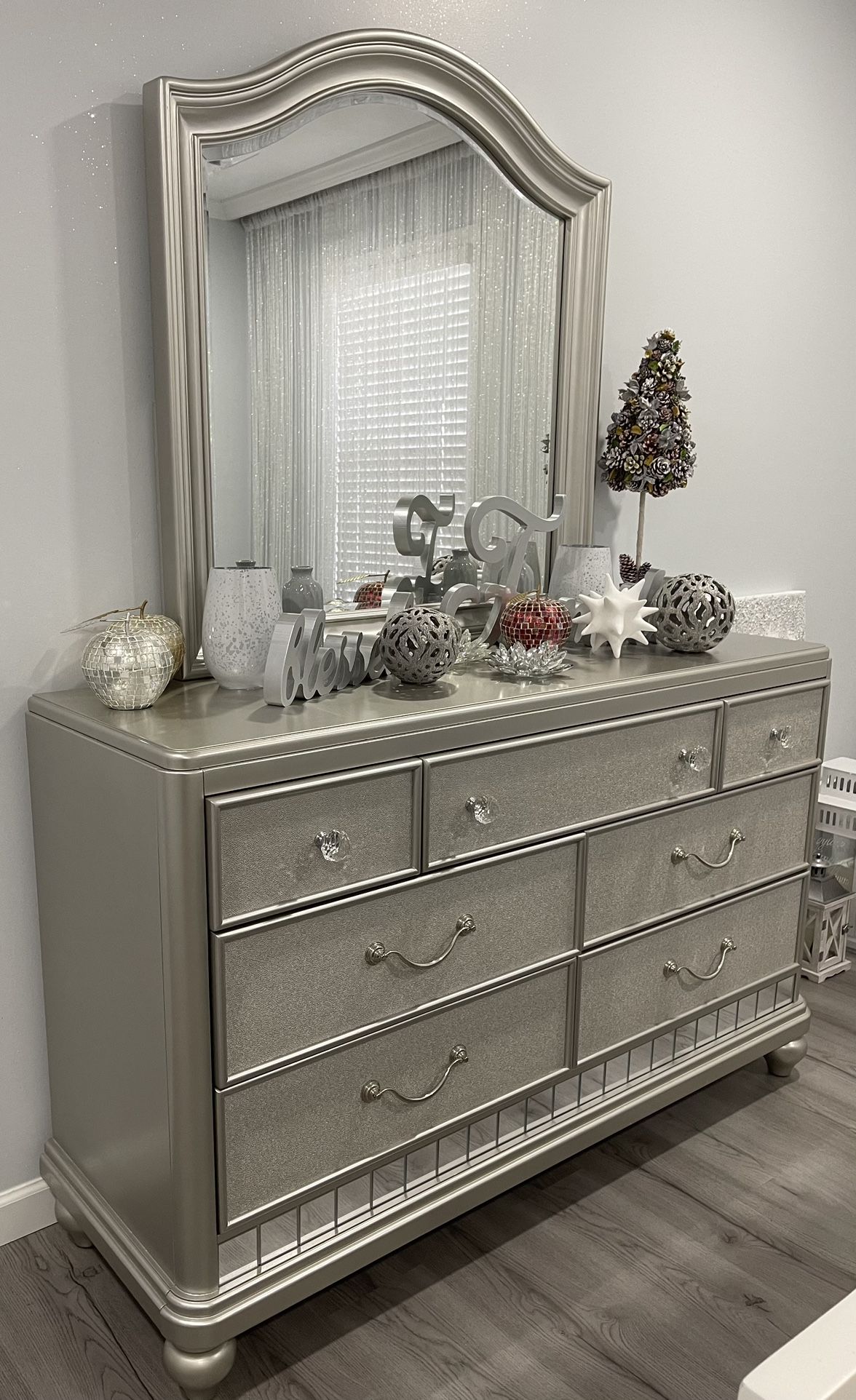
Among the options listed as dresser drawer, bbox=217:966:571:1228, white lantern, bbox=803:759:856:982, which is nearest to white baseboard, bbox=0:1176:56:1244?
dresser drawer, bbox=217:966:571:1228

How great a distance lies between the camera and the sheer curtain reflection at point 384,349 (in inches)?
67.4

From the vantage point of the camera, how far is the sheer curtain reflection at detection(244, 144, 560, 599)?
171 cm

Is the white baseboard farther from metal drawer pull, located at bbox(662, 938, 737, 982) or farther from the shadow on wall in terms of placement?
metal drawer pull, located at bbox(662, 938, 737, 982)

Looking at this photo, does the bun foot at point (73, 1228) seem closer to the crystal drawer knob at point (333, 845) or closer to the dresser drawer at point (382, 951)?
the dresser drawer at point (382, 951)

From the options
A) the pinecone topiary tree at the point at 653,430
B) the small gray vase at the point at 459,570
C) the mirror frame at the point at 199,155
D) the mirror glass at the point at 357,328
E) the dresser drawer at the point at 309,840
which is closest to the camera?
the dresser drawer at the point at 309,840

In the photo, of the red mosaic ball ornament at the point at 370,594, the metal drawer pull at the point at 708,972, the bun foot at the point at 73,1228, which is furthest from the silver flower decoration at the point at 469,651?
the bun foot at the point at 73,1228

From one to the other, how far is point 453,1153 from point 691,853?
64 cm

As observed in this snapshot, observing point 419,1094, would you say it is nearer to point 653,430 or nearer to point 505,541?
point 505,541

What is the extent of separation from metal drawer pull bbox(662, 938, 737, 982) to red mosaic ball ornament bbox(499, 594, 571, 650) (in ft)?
1.96

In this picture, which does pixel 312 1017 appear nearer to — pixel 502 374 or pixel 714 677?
pixel 714 677

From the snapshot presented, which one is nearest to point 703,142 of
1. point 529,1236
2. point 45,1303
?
point 529,1236

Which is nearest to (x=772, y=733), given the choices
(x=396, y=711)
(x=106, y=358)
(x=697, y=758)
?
(x=697, y=758)

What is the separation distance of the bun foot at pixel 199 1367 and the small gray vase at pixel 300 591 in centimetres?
103

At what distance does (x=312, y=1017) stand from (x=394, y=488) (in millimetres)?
909
